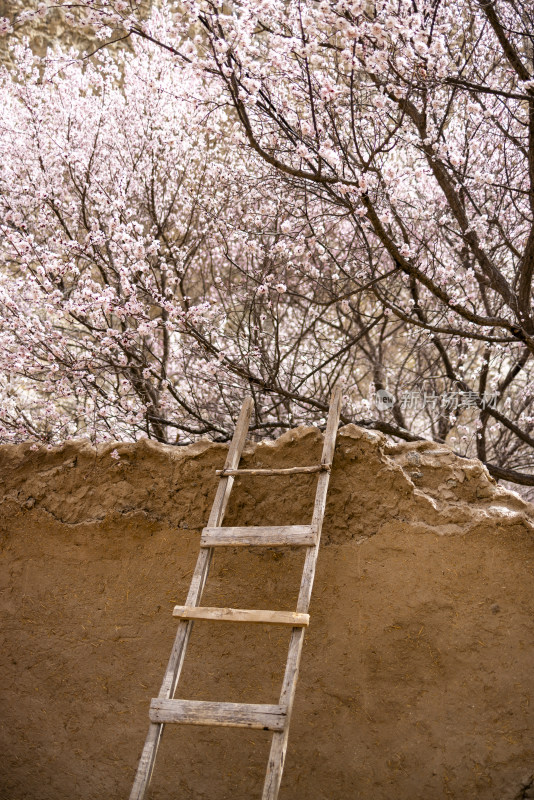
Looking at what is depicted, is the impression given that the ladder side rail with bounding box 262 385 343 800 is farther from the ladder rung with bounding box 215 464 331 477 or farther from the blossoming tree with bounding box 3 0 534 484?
the blossoming tree with bounding box 3 0 534 484

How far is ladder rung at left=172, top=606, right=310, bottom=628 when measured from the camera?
3.04 meters

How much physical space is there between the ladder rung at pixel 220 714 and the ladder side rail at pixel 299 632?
41 millimetres

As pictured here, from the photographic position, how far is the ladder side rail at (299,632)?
2.73 m

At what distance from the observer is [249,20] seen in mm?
4578

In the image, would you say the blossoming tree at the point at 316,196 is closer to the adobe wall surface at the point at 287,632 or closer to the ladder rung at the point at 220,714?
the adobe wall surface at the point at 287,632

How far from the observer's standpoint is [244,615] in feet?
10.3

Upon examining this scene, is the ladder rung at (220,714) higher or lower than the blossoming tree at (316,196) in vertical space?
lower

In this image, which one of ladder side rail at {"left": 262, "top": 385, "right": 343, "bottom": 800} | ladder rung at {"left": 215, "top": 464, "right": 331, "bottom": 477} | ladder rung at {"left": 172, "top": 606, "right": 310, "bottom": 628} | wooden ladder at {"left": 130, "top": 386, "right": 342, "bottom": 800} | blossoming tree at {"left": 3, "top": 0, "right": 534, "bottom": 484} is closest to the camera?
ladder side rail at {"left": 262, "top": 385, "right": 343, "bottom": 800}

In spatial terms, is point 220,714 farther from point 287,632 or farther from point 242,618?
point 287,632

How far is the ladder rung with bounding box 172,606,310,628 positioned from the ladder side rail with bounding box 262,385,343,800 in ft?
0.15

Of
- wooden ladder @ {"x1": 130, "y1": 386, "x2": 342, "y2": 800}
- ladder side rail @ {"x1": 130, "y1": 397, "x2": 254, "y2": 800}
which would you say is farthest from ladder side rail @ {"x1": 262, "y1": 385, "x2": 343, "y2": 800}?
ladder side rail @ {"x1": 130, "y1": 397, "x2": 254, "y2": 800}

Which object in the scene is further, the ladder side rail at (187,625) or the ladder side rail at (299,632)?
the ladder side rail at (187,625)

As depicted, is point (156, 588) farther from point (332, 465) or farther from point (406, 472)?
point (406, 472)

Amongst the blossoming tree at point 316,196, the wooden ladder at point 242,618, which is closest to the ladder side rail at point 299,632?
the wooden ladder at point 242,618
